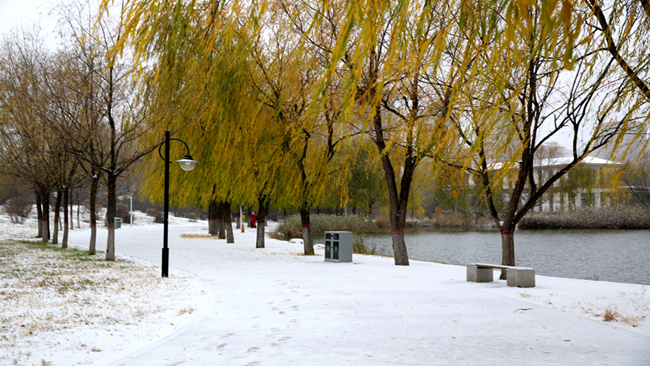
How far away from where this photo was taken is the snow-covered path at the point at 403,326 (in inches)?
180

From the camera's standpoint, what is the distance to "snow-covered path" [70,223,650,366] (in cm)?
458

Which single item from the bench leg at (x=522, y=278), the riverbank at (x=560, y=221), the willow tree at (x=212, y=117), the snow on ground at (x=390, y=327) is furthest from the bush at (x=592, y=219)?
the bench leg at (x=522, y=278)

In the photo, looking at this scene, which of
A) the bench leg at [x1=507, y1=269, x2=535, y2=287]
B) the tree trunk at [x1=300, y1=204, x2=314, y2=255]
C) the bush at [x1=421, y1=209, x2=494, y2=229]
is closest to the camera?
the bench leg at [x1=507, y1=269, x2=535, y2=287]

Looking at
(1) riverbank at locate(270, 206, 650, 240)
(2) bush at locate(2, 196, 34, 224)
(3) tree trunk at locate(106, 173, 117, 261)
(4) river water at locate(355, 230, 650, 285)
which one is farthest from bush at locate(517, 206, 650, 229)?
(2) bush at locate(2, 196, 34, 224)

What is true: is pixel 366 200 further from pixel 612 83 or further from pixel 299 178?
pixel 612 83

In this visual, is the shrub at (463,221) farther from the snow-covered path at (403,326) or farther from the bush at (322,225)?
the snow-covered path at (403,326)

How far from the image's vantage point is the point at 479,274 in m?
9.92

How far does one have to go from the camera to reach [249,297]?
312 inches

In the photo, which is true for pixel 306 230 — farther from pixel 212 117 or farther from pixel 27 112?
pixel 27 112

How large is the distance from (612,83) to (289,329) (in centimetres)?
612

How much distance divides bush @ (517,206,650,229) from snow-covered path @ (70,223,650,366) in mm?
28594

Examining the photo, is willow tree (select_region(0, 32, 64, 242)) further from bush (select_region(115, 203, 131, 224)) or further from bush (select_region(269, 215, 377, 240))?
bush (select_region(115, 203, 131, 224))

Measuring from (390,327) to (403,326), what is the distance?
6.8 inches

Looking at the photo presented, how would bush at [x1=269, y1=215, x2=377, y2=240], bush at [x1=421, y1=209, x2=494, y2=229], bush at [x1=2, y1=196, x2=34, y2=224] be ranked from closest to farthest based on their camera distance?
bush at [x1=269, y1=215, x2=377, y2=240]
bush at [x1=2, y1=196, x2=34, y2=224]
bush at [x1=421, y1=209, x2=494, y2=229]
